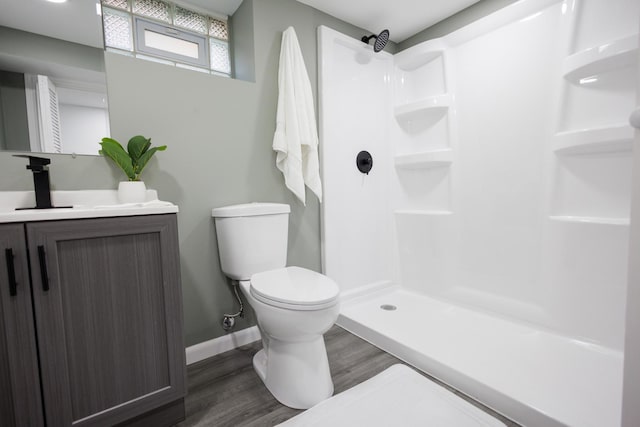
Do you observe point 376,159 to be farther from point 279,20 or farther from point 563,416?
point 563,416

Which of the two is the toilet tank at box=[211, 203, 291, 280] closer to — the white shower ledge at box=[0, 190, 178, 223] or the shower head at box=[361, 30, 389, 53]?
the white shower ledge at box=[0, 190, 178, 223]

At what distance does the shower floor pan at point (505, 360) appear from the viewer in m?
1.02

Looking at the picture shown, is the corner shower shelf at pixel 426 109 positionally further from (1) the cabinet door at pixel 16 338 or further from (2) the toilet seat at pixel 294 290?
(1) the cabinet door at pixel 16 338

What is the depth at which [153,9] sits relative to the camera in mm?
1570

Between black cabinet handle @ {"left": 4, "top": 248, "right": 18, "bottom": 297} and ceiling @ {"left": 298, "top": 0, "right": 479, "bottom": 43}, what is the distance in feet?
6.23

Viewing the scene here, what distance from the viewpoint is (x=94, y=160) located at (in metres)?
1.21

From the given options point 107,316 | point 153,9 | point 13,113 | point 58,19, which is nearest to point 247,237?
point 107,316

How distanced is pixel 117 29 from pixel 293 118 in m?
1.02

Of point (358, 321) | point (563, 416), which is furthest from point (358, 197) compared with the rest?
point (563, 416)

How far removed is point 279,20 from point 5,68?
129 centimetres

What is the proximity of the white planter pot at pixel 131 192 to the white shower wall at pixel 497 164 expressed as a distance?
1083mm

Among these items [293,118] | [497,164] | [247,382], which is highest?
[293,118]

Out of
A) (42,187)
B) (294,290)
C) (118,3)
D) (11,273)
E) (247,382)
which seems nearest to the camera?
(11,273)

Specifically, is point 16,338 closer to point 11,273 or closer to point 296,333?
point 11,273
